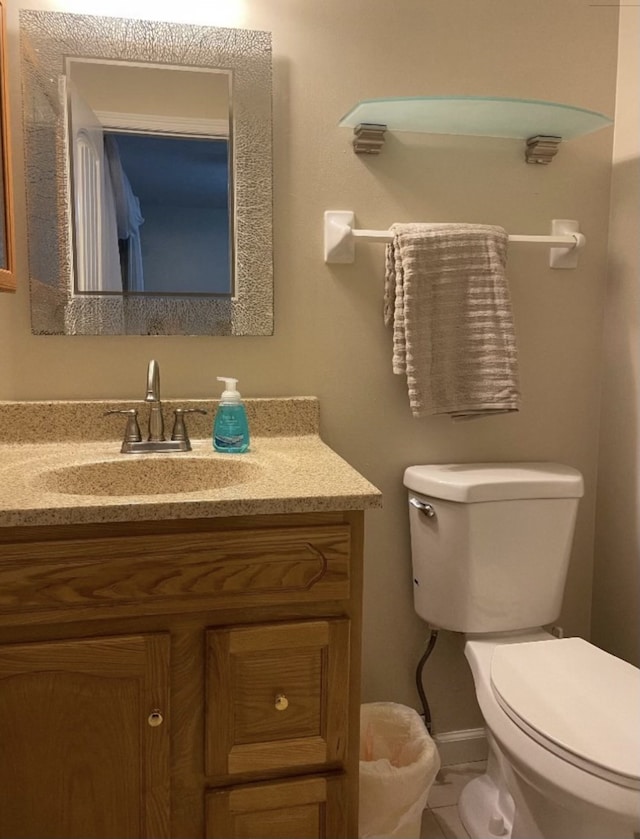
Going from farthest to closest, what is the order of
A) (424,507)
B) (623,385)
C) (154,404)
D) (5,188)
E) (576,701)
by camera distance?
(623,385) < (424,507) < (154,404) < (5,188) < (576,701)

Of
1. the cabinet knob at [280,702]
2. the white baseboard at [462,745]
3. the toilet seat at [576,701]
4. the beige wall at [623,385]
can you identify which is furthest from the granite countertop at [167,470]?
the white baseboard at [462,745]

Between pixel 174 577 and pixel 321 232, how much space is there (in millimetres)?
893

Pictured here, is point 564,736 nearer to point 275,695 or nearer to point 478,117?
point 275,695

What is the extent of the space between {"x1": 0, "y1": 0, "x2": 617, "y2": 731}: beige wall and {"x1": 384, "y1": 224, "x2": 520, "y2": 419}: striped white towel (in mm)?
126

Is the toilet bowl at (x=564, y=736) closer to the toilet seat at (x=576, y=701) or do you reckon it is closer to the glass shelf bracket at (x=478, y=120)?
the toilet seat at (x=576, y=701)

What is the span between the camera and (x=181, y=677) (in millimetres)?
1144

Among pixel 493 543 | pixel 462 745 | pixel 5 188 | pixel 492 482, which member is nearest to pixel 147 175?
pixel 5 188

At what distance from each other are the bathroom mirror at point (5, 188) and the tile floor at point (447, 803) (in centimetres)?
150

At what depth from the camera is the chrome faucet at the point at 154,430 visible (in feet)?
4.84

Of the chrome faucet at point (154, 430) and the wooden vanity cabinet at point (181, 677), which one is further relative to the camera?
the chrome faucet at point (154, 430)

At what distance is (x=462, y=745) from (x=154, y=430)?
1.16 m

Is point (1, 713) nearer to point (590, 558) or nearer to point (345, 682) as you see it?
point (345, 682)

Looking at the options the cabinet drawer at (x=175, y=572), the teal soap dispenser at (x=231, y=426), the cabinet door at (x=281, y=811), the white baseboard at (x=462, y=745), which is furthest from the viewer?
the white baseboard at (x=462, y=745)

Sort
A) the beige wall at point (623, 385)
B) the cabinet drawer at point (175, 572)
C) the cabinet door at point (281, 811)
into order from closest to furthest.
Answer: the cabinet drawer at point (175, 572) → the cabinet door at point (281, 811) → the beige wall at point (623, 385)
